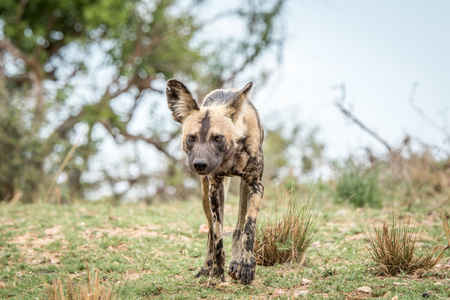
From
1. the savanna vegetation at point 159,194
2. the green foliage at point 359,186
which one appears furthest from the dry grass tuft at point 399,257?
the green foliage at point 359,186

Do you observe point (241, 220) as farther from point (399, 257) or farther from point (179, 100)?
point (399, 257)

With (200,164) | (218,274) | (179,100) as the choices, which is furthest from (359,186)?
(200,164)

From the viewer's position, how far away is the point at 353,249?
5762 mm

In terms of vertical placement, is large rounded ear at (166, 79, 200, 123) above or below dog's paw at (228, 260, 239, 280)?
above

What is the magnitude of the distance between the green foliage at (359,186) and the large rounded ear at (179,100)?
5310mm

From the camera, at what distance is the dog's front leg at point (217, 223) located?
14.6 feet

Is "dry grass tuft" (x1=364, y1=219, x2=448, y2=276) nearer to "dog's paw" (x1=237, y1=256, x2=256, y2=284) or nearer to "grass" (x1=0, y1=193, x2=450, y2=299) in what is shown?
"grass" (x1=0, y1=193, x2=450, y2=299)

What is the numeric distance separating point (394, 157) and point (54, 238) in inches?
285

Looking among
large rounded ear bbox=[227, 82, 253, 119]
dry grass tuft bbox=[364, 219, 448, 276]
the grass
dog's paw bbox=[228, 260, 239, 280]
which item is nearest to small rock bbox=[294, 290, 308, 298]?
the grass

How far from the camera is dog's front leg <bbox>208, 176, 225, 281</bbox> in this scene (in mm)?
4465

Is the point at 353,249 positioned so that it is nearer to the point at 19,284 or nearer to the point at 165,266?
the point at 165,266

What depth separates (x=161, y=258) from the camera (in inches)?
223

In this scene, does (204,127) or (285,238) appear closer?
(204,127)

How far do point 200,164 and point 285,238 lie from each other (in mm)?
1606
